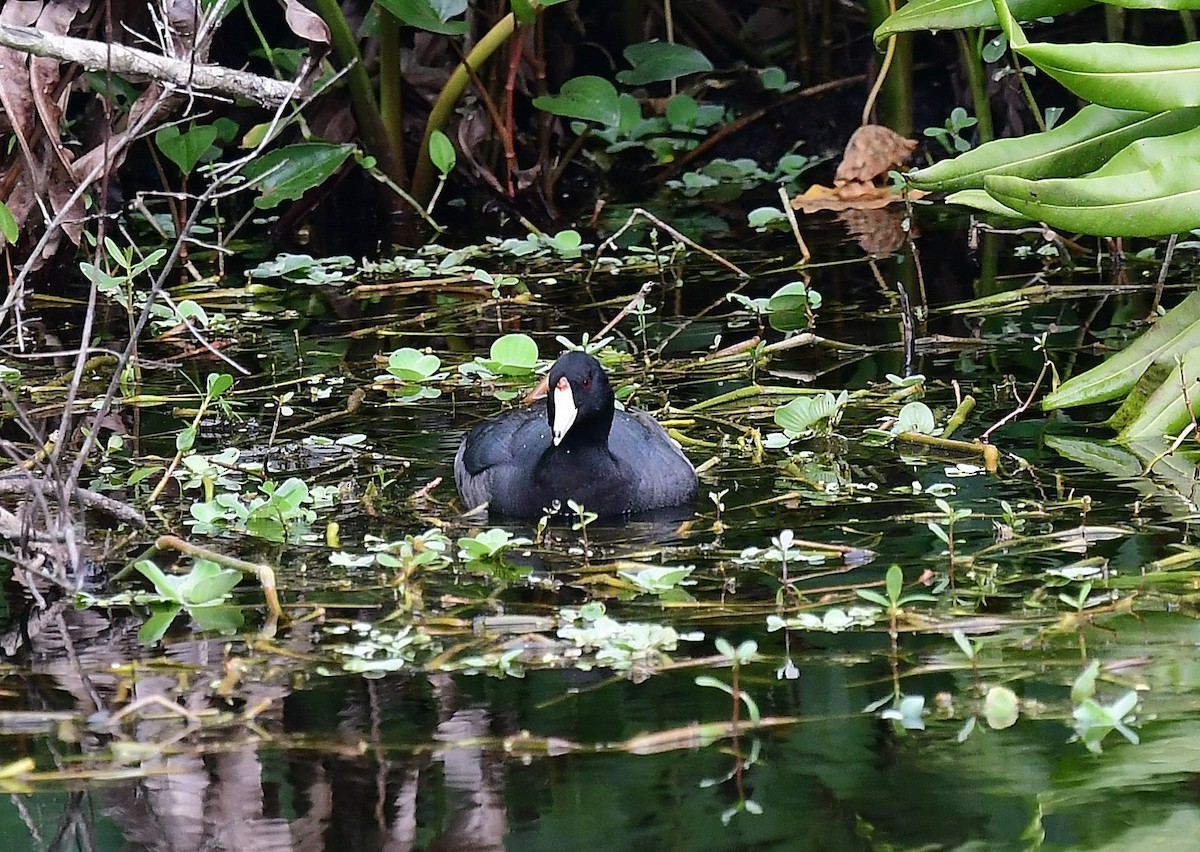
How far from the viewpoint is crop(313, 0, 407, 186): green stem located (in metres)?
6.60

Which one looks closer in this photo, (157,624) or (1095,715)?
(1095,715)

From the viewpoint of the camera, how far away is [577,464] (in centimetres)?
393

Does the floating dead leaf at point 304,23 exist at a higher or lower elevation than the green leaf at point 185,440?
higher

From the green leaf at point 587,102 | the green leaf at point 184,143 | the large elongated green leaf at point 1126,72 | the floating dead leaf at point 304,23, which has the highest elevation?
the floating dead leaf at point 304,23

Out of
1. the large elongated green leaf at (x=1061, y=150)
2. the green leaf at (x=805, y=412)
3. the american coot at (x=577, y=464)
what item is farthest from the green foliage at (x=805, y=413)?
Answer: the large elongated green leaf at (x=1061, y=150)

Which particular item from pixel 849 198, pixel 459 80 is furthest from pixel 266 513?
pixel 849 198

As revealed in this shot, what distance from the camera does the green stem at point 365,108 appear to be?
6.60 m

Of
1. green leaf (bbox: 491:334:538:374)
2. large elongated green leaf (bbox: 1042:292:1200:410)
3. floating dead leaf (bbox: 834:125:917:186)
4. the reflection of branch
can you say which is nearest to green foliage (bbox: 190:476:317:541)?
the reflection of branch

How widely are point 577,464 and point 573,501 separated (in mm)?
170

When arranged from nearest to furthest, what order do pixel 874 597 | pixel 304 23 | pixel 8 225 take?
1. pixel 874 597
2. pixel 8 225
3. pixel 304 23

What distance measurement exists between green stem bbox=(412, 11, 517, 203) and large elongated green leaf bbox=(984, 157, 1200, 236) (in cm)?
325

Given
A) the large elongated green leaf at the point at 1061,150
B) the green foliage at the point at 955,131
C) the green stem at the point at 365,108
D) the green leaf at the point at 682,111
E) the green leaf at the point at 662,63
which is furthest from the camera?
the green leaf at the point at 682,111

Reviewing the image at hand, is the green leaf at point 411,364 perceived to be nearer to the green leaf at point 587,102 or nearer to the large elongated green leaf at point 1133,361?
the large elongated green leaf at point 1133,361

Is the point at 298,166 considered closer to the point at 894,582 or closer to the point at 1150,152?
the point at 1150,152
